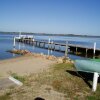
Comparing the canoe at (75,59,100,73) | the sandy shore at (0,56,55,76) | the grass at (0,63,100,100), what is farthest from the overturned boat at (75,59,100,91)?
the sandy shore at (0,56,55,76)

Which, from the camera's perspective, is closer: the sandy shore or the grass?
the grass

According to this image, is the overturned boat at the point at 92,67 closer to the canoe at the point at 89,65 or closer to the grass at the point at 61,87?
the canoe at the point at 89,65

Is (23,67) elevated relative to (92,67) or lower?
lower

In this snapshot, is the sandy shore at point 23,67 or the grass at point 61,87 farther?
the sandy shore at point 23,67

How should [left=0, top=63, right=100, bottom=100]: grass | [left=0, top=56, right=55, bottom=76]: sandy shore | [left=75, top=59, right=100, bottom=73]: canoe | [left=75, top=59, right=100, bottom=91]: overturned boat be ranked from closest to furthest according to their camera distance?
[left=0, top=63, right=100, bottom=100]: grass → [left=75, top=59, right=100, bottom=91]: overturned boat → [left=75, top=59, right=100, bottom=73]: canoe → [left=0, top=56, right=55, bottom=76]: sandy shore

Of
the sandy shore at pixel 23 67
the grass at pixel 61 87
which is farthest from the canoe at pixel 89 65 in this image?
the sandy shore at pixel 23 67

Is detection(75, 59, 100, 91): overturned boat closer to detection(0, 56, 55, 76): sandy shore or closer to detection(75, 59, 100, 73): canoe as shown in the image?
detection(75, 59, 100, 73): canoe

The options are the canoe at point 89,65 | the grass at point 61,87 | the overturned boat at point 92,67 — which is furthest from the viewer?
the canoe at point 89,65

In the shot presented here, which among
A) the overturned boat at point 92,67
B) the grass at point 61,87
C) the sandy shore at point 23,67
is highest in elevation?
the overturned boat at point 92,67

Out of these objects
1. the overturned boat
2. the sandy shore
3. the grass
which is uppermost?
the overturned boat

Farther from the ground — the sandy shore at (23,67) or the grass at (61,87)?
the grass at (61,87)

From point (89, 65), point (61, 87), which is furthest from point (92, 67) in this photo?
point (61, 87)

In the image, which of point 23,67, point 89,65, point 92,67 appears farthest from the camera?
point 23,67

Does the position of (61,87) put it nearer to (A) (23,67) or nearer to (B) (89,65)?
(B) (89,65)
